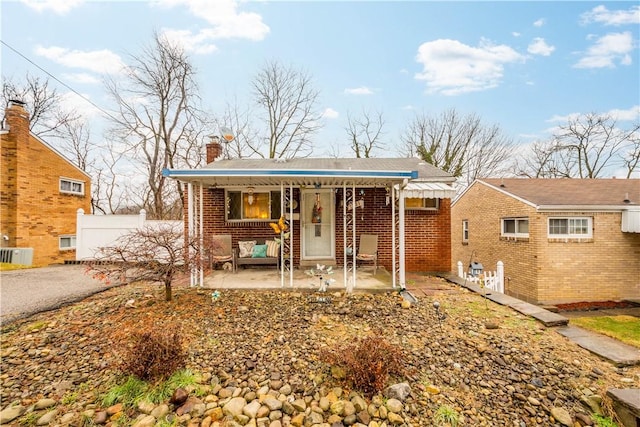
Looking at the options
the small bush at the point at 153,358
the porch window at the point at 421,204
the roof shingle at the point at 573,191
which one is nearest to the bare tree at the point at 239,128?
the porch window at the point at 421,204

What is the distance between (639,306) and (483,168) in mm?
14418

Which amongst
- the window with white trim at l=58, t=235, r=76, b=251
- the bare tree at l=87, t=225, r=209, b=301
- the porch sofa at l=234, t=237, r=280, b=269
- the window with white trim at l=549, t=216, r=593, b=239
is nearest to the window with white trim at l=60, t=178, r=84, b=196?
the window with white trim at l=58, t=235, r=76, b=251

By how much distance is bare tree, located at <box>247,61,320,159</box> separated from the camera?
858 inches

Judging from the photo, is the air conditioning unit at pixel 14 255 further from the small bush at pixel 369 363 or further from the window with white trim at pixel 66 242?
the small bush at pixel 369 363

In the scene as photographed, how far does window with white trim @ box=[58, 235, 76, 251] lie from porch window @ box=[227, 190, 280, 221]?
11351 mm

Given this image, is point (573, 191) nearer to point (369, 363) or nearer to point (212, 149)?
point (369, 363)

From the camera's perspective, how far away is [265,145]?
71.6 ft

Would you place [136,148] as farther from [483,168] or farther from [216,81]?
[483,168]

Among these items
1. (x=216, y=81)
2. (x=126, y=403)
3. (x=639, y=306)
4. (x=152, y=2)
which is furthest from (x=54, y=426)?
(x=216, y=81)

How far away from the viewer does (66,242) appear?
14.8 m

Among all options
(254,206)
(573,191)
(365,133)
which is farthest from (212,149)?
(573,191)

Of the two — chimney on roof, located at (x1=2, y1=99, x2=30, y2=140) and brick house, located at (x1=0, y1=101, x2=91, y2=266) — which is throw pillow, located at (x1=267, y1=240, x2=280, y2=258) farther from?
chimney on roof, located at (x1=2, y1=99, x2=30, y2=140)

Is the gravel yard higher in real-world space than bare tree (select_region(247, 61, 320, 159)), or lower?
lower

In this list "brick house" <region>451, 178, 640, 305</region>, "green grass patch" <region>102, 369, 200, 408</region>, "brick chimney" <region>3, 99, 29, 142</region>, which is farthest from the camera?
"brick chimney" <region>3, 99, 29, 142</region>
